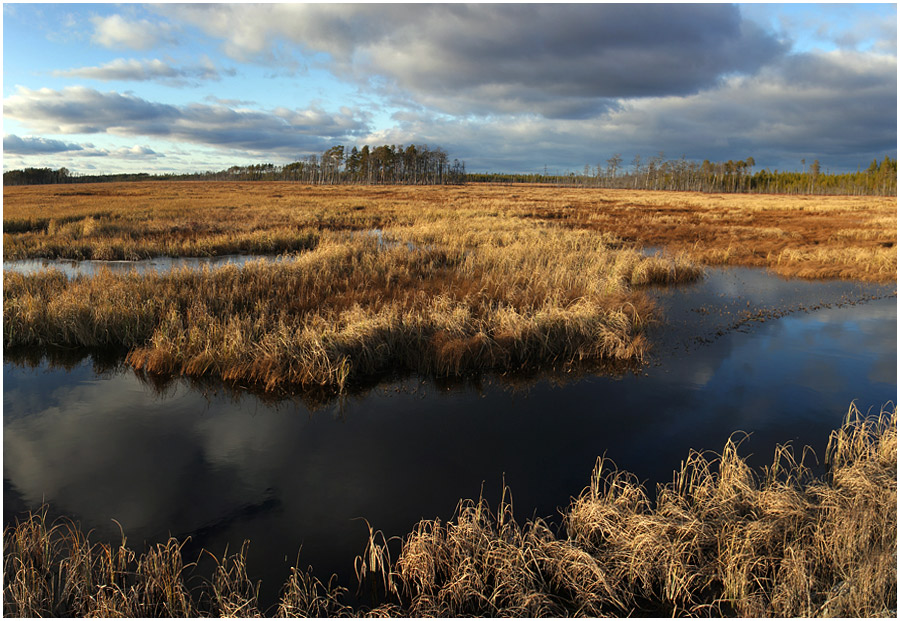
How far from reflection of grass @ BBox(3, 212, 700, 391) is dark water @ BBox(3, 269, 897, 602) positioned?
767mm

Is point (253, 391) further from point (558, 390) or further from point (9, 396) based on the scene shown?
point (558, 390)

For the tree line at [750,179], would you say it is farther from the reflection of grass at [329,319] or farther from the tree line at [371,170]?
the reflection of grass at [329,319]

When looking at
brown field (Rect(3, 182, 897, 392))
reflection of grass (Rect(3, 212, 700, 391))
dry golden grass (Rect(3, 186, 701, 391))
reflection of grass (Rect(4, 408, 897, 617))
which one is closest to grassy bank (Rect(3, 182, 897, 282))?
brown field (Rect(3, 182, 897, 392))

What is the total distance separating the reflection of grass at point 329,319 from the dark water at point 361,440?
767mm

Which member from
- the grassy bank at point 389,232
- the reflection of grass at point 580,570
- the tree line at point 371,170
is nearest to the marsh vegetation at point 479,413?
the reflection of grass at point 580,570

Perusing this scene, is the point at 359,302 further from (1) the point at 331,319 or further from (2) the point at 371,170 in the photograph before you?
(2) the point at 371,170

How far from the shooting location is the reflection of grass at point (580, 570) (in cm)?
417

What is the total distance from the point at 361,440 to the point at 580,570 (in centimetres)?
393

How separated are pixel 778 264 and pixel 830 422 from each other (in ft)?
55.0

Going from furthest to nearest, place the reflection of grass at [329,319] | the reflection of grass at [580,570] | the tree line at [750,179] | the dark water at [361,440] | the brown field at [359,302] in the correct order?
the tree line at [750,179] → the brown field at [359,302] → the reflection of grass at [329,319] → the dark water at [361,440] → the reflection of grass at [580,570]

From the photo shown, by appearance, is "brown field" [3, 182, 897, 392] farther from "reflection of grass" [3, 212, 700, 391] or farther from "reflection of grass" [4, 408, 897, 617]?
"reflection of grass" [4, 408, 897, 617]

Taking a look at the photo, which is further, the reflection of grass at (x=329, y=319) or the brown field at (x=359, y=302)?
the brown field at (x=359, y=302)

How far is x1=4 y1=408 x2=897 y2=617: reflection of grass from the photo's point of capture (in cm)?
417

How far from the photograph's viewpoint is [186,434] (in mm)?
7613
